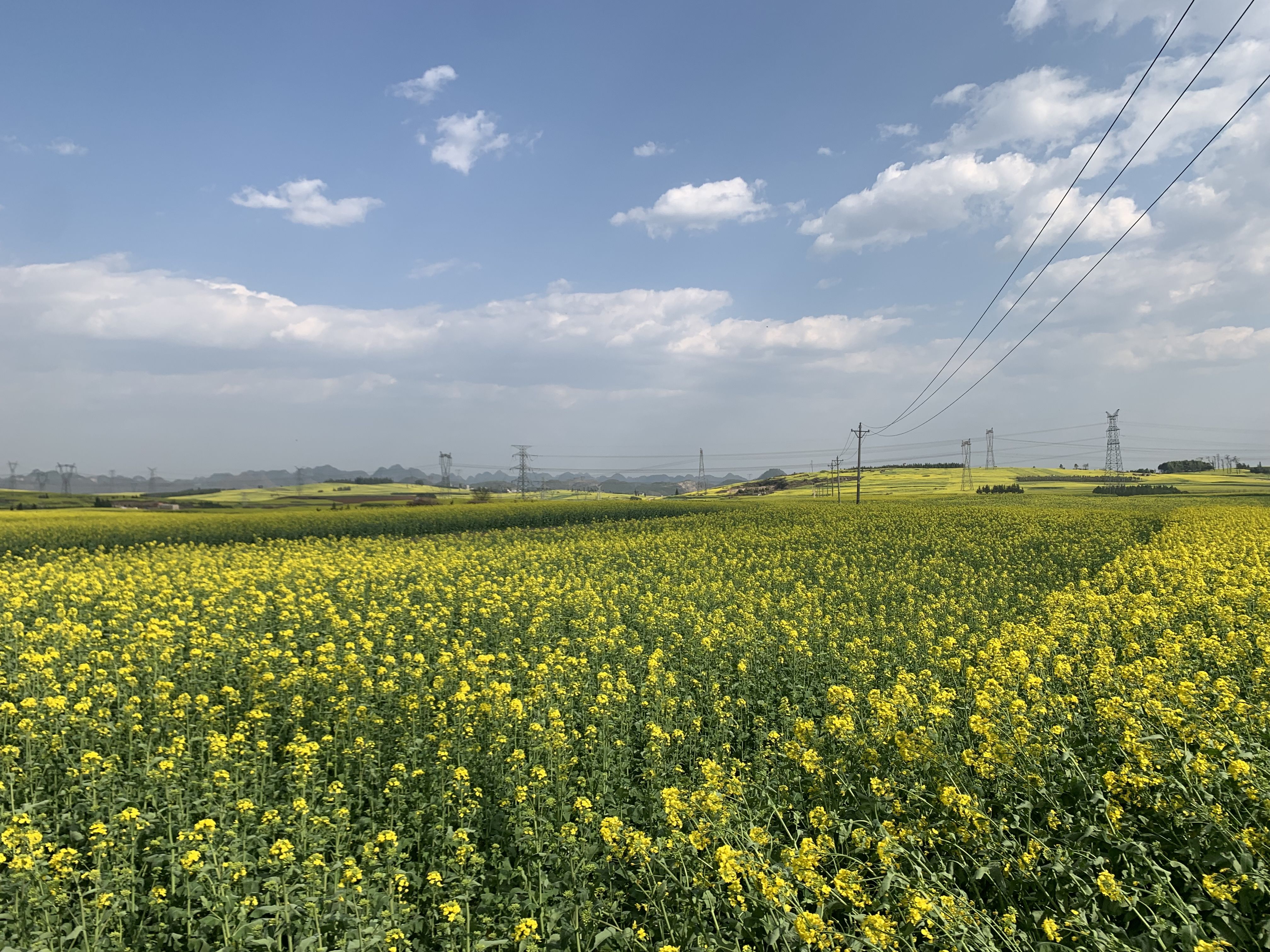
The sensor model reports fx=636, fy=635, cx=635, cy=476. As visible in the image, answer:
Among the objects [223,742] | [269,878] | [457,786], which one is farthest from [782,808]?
[223,742]

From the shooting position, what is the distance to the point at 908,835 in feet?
14.8

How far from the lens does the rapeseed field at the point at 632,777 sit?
13.5ft

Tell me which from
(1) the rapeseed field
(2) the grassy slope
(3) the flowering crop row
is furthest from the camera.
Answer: (2) the grassy slope

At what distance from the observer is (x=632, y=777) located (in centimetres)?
681

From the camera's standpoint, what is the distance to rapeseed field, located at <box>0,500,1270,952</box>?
411cm

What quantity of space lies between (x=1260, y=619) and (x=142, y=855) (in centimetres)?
1433

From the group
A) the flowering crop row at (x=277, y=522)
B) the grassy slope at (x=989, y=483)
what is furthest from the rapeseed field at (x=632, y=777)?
the grassy slope at (x=989, y=483)

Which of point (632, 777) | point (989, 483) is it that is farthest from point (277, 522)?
point (989, 483)

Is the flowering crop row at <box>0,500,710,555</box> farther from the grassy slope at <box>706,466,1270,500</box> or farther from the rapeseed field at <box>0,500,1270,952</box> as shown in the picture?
the grassy slope at <box>706,466,1270,500</box>

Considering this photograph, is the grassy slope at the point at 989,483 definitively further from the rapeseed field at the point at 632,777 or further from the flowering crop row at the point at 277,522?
the rapeseed field at the point at 632,777

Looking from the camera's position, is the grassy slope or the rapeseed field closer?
the rapeseed field

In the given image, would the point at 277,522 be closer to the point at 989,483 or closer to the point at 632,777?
the point at 632,777

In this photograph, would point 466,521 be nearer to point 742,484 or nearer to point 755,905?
point 755,905

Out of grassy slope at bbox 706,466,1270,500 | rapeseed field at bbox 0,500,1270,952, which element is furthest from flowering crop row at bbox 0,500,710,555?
grassy slope at bbox 706,466,1270,500
